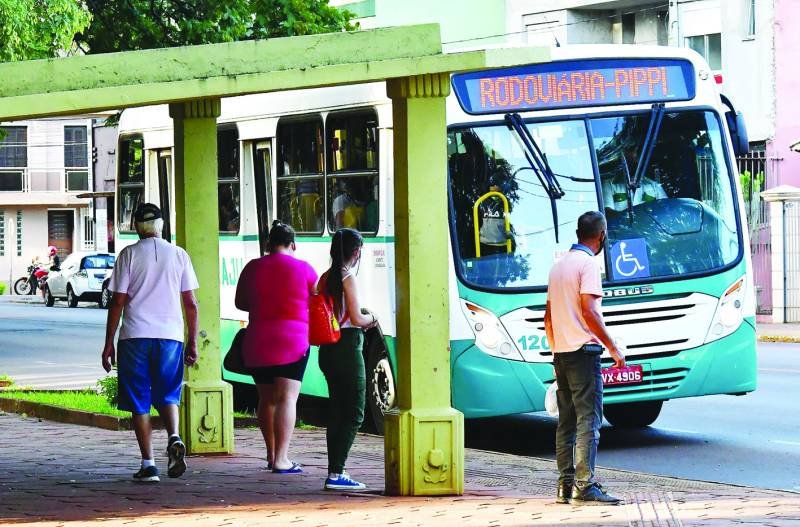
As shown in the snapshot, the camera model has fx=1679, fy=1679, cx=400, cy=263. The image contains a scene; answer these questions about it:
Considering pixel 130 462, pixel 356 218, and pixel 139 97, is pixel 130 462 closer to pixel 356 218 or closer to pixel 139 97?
pixel 356 218

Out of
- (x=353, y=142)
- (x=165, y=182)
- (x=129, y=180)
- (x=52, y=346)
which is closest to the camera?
(x=353, y=142)

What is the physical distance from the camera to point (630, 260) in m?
13.6

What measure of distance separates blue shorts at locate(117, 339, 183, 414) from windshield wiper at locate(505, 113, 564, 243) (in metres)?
3.83

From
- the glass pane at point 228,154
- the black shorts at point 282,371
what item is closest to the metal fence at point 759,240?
the glass pane at point 228,154

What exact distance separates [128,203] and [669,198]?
25.4ft

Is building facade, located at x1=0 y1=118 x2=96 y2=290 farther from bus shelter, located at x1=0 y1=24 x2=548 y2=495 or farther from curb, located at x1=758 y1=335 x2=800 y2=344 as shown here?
bus shelter, located at x1=0 y1=24 x2=548 y2=495

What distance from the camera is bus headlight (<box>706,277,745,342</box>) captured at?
13773mm

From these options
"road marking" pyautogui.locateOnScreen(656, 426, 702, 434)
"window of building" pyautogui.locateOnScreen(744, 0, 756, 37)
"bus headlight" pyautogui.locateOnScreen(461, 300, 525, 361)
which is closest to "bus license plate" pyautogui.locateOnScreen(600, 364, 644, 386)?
"bus headlight" pyautogui.locateOnScreen(461, 300, 525, 361)

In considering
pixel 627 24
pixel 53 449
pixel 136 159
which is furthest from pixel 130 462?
pixel 627 24

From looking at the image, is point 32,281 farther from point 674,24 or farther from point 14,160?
point 674,24

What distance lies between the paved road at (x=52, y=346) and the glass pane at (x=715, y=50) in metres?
15.5

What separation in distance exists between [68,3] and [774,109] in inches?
812

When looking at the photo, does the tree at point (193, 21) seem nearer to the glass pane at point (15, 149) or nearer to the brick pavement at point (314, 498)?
the brick pavement at point (314, 498)

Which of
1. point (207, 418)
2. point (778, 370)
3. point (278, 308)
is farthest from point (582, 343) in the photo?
point (778, 370)
